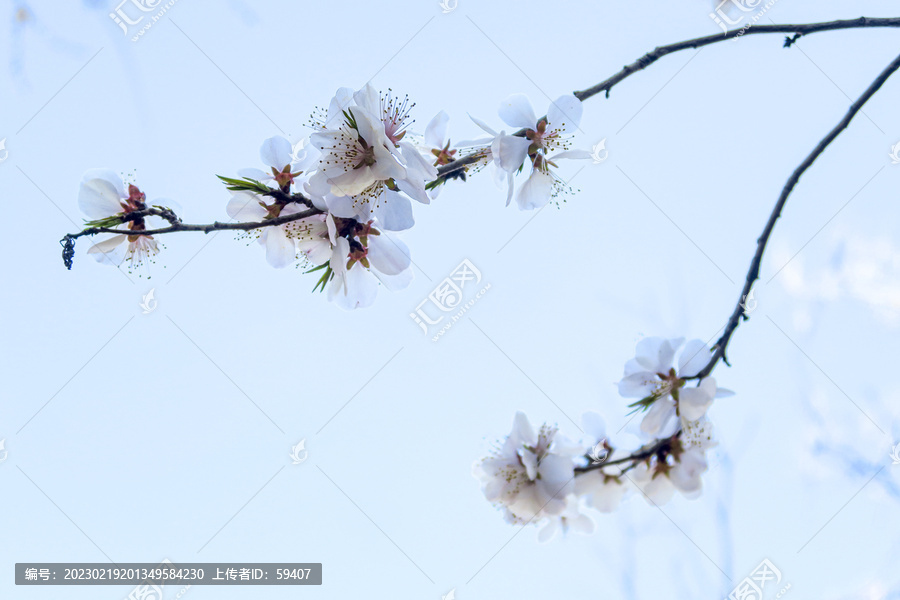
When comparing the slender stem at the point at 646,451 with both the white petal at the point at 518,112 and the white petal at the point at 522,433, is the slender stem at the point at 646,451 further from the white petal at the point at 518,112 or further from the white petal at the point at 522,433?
the white petal at the point at 518,112

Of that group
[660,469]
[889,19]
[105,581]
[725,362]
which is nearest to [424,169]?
[725,362]

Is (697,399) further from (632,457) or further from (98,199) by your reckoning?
(98,199)

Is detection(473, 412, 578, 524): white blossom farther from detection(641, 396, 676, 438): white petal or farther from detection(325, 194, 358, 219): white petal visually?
detection(325, 194, 358, 219): white petal

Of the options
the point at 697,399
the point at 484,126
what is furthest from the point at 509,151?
the point at 697,399

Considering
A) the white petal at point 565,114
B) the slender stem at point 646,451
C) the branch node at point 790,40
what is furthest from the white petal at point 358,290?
the branch node at point 790,40

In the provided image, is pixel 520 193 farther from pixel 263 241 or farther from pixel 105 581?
pixel 105 581
